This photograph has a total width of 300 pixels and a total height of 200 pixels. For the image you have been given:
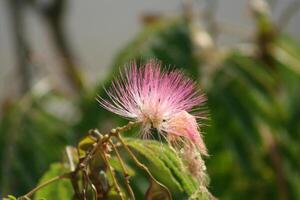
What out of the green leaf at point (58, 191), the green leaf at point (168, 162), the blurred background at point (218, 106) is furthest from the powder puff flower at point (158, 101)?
the blurred background at point (218, 106)

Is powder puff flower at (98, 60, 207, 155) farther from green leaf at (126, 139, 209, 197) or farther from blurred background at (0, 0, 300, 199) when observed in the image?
blurred background at (0, 0, 300, 199)

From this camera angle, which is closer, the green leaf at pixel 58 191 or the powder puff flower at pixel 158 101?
the powder puff flower at pixel 158 101

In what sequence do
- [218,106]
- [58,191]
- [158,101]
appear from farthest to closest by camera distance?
[218,106]
[58,191]
[158,101]

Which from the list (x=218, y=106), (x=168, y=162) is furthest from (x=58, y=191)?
(x=218, y=106)

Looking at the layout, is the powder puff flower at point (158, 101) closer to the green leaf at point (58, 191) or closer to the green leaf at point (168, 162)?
the green leaf at point (168, 162)

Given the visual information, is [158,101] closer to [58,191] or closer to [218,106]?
[58,191]

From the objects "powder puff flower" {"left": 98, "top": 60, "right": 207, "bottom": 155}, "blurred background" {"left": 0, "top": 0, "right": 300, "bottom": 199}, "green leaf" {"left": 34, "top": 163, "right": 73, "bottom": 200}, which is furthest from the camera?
"blurred background" {"left": 0, "top": 0, "right": 300, "bottom": 199}

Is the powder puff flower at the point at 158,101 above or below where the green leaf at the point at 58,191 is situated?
above

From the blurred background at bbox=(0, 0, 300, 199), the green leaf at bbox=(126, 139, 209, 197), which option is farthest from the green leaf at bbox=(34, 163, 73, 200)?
the blurred background at bbox=(0, 0, 300, 199)

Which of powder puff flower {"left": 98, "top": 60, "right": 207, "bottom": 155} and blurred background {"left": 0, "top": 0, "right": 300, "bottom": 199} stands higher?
powder puff flower {"left": 98, "top": 60, "right": 207, "bottom": 155}
